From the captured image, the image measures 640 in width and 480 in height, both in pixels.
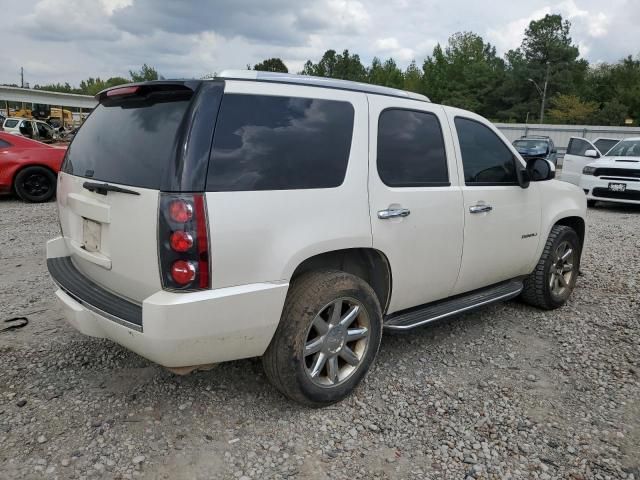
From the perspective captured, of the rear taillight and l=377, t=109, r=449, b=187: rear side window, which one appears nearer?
the rear taillight

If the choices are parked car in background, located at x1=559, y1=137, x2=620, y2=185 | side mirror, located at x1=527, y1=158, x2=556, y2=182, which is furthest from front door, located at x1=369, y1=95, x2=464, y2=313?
parked car in background, located at x1=559, y1=137, x2=620, y2=185

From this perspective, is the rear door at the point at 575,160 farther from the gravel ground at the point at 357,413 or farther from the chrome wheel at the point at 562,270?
the gravel ground at the point at 357,413

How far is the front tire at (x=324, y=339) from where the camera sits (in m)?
2.71

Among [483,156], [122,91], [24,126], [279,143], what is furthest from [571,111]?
[122,91]

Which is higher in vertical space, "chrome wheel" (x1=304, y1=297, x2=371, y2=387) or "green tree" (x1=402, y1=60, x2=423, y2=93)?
"green tree" (x1=402, y1=60, x2=423, y2=93)

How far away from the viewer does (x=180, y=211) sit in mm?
2328

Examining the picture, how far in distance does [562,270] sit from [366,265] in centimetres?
254

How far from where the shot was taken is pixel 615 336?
4184mm

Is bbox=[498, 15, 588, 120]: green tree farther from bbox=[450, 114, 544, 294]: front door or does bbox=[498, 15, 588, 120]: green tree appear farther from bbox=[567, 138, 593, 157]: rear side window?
bbox=[450, 114, 544, 294]: front door

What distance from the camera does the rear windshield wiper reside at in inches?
98.9

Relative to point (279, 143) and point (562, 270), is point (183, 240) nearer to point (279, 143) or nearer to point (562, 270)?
point (279, 143)

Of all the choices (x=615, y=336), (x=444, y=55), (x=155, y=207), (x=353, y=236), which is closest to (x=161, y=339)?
(x=155, y=207)

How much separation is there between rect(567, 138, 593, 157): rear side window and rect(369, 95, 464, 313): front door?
37.7 feet

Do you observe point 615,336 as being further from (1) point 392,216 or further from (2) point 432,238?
(1) point 392,216
